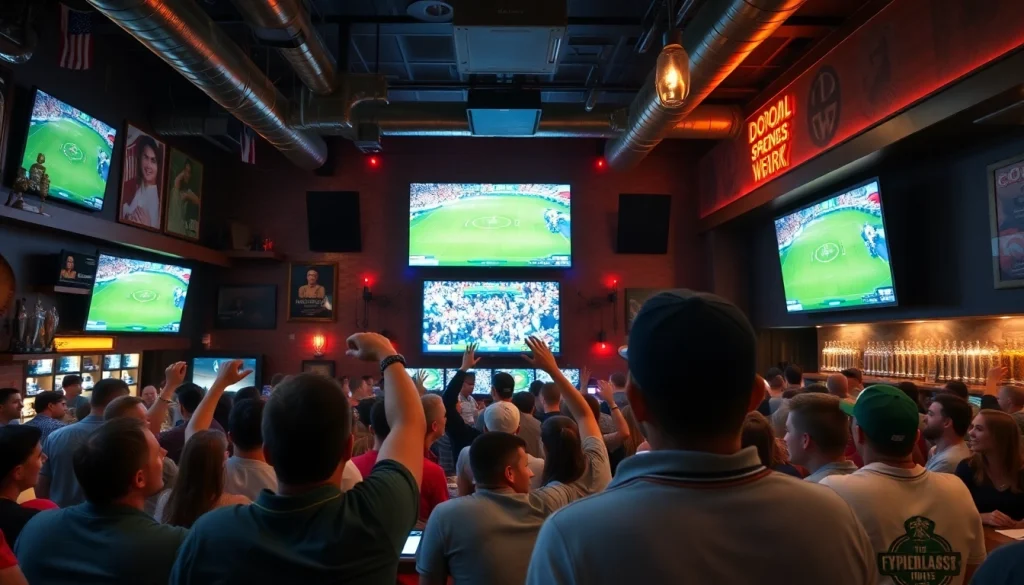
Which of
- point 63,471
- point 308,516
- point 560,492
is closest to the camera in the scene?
point 308,516

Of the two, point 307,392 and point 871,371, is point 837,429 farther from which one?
point 871,371

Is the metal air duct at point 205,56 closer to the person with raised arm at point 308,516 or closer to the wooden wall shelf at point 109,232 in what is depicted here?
the wooden wall shelf at point 109,232

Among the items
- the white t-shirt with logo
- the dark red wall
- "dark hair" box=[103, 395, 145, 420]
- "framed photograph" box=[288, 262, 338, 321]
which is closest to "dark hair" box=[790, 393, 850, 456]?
the white t-shirt with logo

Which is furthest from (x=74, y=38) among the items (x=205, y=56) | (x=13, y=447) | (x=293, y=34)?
(x=13, y=447)

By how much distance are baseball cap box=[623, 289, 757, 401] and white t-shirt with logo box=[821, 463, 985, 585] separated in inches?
48.5

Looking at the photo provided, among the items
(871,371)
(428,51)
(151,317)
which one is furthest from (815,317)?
(151,317)

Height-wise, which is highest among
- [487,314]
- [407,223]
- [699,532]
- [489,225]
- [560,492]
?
[407,223]

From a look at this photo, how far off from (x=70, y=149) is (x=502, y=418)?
6314 millimetres

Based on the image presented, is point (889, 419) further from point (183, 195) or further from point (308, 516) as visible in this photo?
point (183, 195)

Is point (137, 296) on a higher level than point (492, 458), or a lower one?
higher

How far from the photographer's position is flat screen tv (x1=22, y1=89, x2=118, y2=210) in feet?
21.4

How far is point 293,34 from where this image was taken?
19.1 feet

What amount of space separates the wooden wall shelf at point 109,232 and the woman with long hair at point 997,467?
25.4 feet

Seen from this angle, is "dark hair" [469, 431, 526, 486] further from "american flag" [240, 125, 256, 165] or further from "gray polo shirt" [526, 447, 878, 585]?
"american flag" [240, 125, 256, 165]
